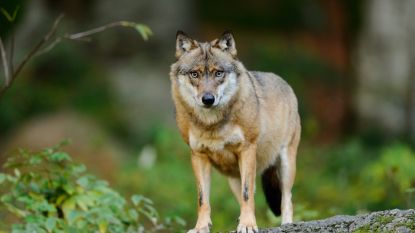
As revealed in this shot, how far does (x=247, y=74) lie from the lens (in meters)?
8.51

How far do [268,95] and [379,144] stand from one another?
9.80 metres

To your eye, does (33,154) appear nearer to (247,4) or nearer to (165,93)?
(165,93)

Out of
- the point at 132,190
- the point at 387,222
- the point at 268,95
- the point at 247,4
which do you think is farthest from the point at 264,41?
the point at 387,222

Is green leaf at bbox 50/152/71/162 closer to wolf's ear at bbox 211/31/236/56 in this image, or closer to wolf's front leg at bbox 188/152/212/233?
wolf's front leg at bbox 188/152/212/233

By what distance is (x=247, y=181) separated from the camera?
8.02 metres

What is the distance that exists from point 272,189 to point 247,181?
4.05ft

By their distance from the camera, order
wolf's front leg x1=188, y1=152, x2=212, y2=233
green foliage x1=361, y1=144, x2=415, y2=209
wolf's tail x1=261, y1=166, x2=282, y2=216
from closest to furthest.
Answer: wolf's front leg x1=188, y1=152, x2=212, y2=233
wolf's tail x1=261, y1=166, x2=282, y2=216
green foliage x1=361, y1=144, x2=415, y2=209

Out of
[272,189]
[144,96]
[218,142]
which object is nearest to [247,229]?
[218,142]

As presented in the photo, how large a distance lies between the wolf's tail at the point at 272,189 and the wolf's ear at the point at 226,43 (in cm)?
146

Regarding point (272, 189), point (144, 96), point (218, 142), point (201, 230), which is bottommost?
point (201, 230)

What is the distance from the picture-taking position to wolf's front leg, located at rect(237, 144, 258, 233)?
778 cm

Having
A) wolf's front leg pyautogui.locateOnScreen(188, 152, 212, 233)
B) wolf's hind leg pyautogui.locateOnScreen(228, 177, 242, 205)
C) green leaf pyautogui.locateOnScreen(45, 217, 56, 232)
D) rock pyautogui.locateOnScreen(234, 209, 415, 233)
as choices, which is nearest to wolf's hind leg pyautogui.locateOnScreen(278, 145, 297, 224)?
wolf's hind leg pyautogui.locateOnScreen(228, 177, 242, 205)

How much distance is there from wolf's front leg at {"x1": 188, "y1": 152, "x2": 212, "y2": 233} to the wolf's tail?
1.22 m

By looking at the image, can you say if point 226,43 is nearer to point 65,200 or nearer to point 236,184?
point 236,184
